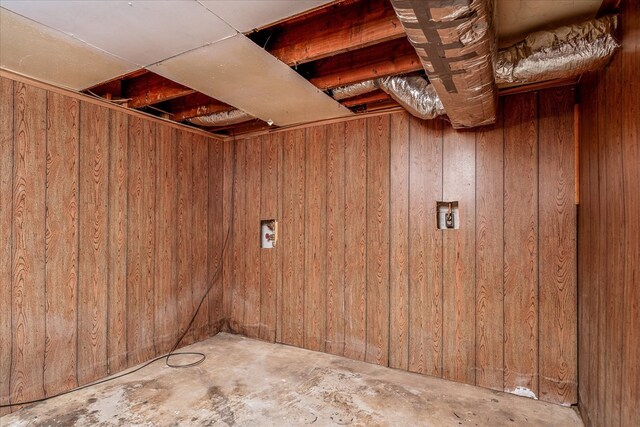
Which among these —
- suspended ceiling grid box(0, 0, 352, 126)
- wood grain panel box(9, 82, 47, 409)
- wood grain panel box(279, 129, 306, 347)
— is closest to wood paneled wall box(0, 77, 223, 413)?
wood grain panel box(9, 82, 47, 409)

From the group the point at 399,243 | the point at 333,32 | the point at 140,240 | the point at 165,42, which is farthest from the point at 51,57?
the point at 399,243

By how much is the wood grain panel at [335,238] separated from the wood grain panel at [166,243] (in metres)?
1.57

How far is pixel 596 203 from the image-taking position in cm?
188

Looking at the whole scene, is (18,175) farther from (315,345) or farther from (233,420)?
Result: (315,345)

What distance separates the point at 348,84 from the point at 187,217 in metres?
2.21

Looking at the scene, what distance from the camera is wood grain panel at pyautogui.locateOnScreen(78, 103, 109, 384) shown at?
Result: 2650 millimetres

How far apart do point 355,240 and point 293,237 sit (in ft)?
2.31

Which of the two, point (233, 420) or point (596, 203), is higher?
point (596, 203)

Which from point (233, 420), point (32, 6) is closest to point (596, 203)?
point (233, 420)

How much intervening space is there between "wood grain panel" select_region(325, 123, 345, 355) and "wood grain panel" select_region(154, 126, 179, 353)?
157 centimetres

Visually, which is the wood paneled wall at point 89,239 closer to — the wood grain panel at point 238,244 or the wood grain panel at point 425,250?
the wood grain panel at point 238,244

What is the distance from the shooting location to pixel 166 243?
3.32 meters

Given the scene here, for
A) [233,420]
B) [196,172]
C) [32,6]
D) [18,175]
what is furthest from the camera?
[196,172]

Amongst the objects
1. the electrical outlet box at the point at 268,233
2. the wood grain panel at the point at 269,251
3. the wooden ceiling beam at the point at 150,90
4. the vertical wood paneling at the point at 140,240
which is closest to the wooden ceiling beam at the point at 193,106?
the vertical wood paneling at the point at 140,240
